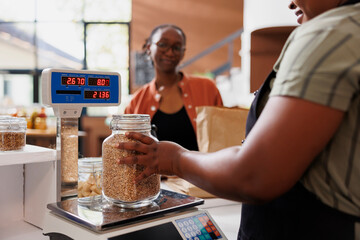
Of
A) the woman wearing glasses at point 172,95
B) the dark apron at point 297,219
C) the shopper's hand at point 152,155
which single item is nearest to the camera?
the dark apron at point 297,219

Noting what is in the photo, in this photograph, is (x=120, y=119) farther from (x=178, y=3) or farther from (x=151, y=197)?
(x=178, y=3)

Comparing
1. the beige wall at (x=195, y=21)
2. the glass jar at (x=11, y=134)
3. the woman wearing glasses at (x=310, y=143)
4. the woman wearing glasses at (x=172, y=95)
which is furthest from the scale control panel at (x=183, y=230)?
the beige wall at (x=195, y=21)

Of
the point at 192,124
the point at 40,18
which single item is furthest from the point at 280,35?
the point at 40,18

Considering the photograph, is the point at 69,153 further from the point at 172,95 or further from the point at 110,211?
the point at 172,95

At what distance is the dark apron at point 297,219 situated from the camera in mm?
615

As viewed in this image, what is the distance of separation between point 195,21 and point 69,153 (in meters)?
5.34

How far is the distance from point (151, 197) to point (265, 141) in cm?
47

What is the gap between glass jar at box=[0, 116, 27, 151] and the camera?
1.09 m

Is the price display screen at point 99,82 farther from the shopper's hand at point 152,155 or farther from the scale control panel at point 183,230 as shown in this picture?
the scale control panel at point 183,230

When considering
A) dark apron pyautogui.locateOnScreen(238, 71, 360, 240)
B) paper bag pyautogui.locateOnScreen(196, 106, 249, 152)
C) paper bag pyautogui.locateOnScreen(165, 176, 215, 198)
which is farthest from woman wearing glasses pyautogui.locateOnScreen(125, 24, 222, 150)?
dark apron pyautogui.locateOnScreen(238, 71, 360, 240)

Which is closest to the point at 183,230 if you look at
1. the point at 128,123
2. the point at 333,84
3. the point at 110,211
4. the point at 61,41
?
the point at 110,211

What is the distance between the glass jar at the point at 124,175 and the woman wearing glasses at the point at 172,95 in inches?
48.0

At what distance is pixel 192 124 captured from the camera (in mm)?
2172

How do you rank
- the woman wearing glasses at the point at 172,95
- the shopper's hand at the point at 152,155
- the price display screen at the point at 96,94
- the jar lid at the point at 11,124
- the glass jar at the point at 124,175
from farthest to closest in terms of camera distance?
the woman wearing glasses at the point at 172,95, the jar lid at the point at 11,124, the price display screen at the point at 96,94, the glass jar at the point at 124,175, the shopper's hand at the point at 152,155
